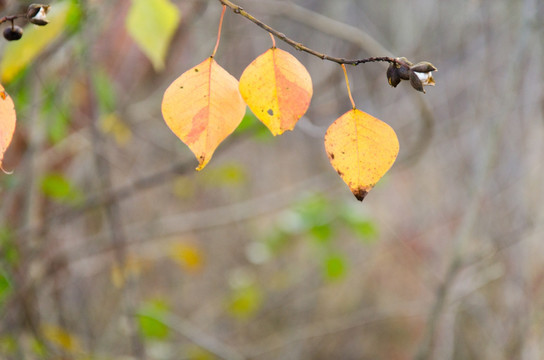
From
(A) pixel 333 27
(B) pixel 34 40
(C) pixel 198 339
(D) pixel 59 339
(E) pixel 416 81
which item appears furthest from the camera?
(D) pixel 59 339

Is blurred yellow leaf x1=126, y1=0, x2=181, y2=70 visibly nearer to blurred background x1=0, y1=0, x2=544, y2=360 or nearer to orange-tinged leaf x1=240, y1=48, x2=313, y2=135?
blurred background x1=0, y1=0, x2=544, y2=360

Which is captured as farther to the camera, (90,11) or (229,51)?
(229,51)

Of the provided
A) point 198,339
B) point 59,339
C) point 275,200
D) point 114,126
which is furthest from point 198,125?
point 275,200

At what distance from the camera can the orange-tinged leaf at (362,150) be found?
1.50ft

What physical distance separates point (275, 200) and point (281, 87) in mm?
1989

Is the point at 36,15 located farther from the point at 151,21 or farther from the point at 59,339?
the point at 59,339

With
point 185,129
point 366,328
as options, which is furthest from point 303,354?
point 185,129

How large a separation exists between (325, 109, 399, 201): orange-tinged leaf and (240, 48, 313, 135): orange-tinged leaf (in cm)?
4

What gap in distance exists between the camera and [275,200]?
2.45 meters

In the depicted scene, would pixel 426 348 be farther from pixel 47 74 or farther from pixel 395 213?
pixel 395 213

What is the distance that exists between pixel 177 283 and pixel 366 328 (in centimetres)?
110

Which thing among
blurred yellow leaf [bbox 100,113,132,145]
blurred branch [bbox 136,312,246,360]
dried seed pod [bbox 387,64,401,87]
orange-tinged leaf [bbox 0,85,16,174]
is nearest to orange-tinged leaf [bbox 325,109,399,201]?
dried seed pod [bbox 387,64,401,87]

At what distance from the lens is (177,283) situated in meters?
3.00

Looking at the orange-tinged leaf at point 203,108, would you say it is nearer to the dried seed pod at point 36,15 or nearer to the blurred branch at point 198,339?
the dried seed pod at point 36,15
